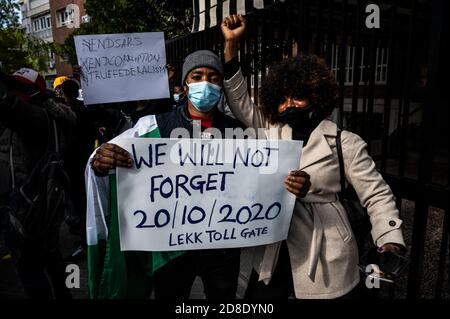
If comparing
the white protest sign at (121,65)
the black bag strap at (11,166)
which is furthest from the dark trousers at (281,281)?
the white protest sign at (121,65)

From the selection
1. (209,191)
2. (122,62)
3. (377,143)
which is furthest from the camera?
(377,143)

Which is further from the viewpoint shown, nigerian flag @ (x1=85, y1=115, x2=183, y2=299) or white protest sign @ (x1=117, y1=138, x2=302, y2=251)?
nigerian flag @ (x1=85, y1=115, x2=183, y2=299)

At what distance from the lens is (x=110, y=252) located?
1.90m

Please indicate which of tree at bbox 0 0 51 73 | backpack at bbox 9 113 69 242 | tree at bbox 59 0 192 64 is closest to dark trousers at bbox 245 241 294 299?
backpack at bbox 9 113 69 242

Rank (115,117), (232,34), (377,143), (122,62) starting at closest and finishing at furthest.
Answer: (232,34) → (122,62) → (115,117) → (377,143)

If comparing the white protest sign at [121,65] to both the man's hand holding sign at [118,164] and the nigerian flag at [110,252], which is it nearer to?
the nigerian flag at [110,252]

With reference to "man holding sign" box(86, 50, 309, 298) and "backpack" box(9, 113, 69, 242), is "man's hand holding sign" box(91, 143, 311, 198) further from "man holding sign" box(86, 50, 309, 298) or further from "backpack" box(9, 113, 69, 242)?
"backpack" box(9, 113, 69, 242)

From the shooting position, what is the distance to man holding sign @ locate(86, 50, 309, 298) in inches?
74.5

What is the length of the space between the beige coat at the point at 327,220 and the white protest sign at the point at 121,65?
181 centimetres

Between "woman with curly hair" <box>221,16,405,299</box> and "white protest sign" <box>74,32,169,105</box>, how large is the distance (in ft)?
5.05

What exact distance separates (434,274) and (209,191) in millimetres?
2705
